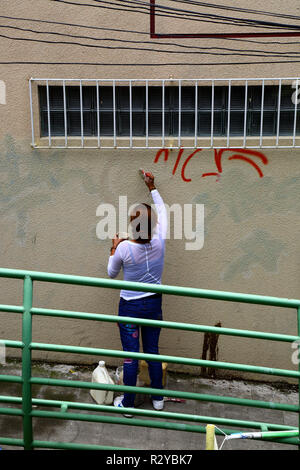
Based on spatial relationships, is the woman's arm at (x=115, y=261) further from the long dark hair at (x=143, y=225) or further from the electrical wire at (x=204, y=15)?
the electrical wire at (x=204, y=15)

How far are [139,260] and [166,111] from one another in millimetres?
1369

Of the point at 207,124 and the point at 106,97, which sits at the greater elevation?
the point at 106,97

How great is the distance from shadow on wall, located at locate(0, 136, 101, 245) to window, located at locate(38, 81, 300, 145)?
0.24 m

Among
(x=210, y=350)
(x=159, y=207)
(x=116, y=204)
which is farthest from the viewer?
(x=210, y=350)

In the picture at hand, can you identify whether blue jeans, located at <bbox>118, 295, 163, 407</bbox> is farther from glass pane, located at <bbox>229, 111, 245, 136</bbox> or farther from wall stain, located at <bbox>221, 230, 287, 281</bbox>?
glass pane, located at <bbox>229, 111, 245, 136</bbox>

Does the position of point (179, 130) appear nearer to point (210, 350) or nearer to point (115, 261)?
point (115, 261)

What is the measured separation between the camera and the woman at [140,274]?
4109mm

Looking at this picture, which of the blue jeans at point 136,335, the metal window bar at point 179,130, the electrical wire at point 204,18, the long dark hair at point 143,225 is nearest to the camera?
the long dark hair at point 143,225

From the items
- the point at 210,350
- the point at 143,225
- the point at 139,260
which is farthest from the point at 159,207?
the point at 210,350

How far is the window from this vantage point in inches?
178

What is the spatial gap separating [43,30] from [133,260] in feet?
6.79

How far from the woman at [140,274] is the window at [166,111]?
0.85 metres

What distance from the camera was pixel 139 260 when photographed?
414cm

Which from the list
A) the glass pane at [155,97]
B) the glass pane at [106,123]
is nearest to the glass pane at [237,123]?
the glass pane at [155,97]
